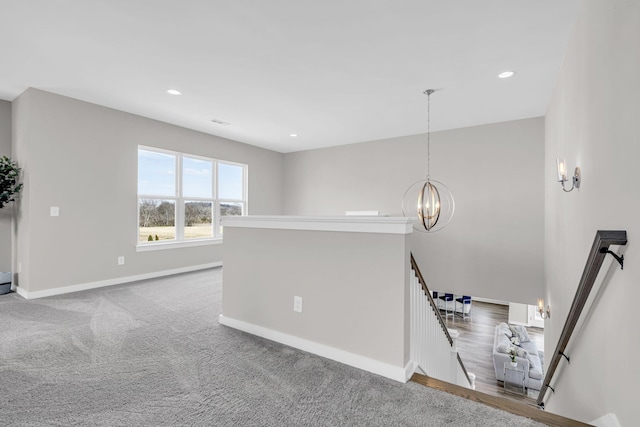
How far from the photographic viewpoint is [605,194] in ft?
5.67

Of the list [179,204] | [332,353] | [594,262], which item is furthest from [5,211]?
[594,262]

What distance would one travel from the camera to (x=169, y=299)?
3.84 metres

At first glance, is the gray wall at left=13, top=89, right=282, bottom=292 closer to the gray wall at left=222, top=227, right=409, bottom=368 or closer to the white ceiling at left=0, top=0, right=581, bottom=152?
the white ceiling at left=0, top=0, right=581, bottom=152

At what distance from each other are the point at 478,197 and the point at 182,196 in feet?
17.3

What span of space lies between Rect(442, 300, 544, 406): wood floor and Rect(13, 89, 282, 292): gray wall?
668 cm

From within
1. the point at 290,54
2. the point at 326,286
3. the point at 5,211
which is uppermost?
the point at 290,54

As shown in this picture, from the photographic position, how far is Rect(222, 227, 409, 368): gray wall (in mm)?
2068

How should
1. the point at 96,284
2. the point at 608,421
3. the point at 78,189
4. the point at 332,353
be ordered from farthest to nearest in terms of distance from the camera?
the point at 96,284 → the point at 78,189 → the point at 332,353 → the point at 608,421

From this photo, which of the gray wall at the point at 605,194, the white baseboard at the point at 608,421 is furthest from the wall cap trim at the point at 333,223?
the white baseboard at the point at 608,421

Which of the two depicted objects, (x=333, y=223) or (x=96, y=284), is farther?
(x=96, y=284)

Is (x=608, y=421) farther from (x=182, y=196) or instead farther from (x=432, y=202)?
(x=182, y=196)

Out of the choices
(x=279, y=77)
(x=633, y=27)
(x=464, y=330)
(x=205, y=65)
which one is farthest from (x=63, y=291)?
(x=464, y=330)

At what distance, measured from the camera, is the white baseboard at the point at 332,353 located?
6.70 feet

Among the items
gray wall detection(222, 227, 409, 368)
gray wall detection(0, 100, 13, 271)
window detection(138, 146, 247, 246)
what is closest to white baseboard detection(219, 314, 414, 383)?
gray wall detection(222, 227, 409, 368)
